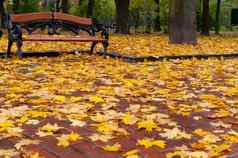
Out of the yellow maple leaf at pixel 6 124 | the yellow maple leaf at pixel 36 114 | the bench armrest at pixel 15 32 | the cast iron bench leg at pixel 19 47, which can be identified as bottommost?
the yellow maple leaf at pixel 36 114

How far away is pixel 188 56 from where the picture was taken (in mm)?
13055

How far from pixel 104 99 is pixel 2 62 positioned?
15.3ft

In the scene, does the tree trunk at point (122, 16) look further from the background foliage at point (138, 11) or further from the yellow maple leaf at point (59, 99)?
the yellow maple leaf at point (59, 99)

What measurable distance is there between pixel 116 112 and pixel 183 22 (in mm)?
11138

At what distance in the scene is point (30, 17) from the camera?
12.8 metres

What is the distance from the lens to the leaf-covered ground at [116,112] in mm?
4691

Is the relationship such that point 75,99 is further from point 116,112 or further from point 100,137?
point 100,137

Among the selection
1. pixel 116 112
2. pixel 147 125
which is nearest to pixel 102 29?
pixel 116 112

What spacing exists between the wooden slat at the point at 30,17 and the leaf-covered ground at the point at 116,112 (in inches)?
84.1

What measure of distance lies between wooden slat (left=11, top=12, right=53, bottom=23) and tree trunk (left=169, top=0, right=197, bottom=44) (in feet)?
16.4

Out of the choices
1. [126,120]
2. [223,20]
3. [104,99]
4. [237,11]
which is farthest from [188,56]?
[223,20]

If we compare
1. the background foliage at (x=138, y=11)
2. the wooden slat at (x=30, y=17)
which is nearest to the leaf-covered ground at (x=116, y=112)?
the wooden slat at (x=30, y=17)

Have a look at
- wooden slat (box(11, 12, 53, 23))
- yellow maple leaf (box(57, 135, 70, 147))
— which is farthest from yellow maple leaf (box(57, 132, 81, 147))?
wooden slat (box(11, 12, 53, 23))

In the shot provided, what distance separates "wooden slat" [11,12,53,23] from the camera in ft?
41.0
